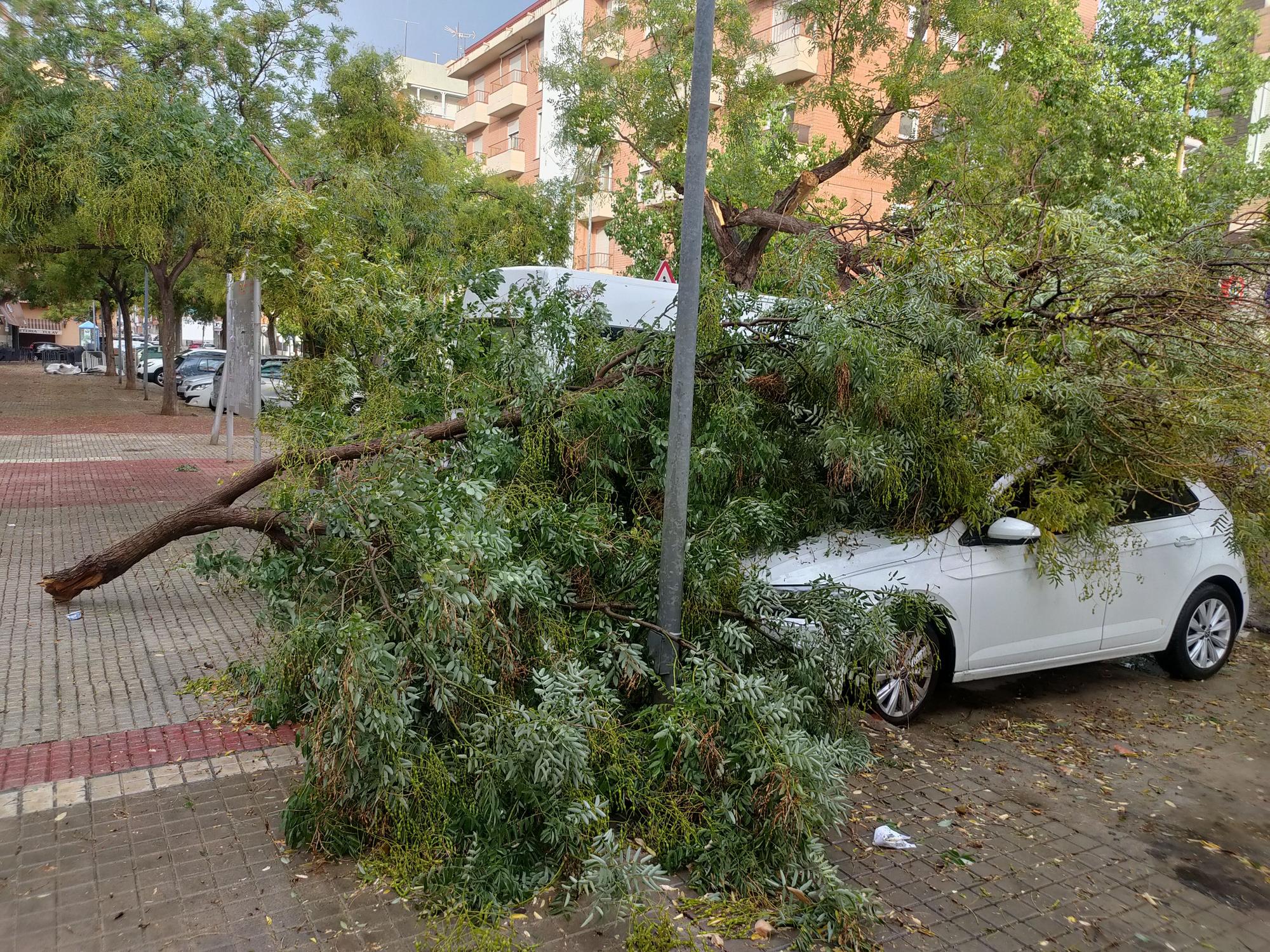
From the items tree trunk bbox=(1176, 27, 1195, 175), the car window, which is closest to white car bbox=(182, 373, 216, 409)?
tree trunk bbox=(1176, 27, 1195, 175)

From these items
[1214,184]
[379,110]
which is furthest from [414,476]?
[1214,184]

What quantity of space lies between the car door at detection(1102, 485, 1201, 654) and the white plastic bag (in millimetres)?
2670

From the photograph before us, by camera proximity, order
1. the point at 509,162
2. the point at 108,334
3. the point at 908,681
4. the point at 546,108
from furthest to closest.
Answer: the point at 108,334 → the point at 509,162 → the point at 546,108 → the point at 908,681

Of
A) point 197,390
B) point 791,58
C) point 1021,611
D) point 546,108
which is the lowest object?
point 197,390

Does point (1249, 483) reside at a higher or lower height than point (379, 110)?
lower

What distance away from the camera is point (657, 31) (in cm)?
1549

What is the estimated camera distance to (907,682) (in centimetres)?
559

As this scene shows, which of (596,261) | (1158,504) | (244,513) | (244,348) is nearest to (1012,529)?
(1158,504)

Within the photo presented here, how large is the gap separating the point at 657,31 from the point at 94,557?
1209cm

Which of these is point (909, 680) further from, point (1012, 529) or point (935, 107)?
point (935, 107)

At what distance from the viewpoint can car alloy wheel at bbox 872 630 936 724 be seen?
540 centimetres

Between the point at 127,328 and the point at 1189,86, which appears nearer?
the point at 1189,86

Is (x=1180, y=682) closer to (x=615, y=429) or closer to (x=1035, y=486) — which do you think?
(x=1035, y=486)

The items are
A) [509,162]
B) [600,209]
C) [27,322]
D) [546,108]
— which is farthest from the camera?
[27,322]
